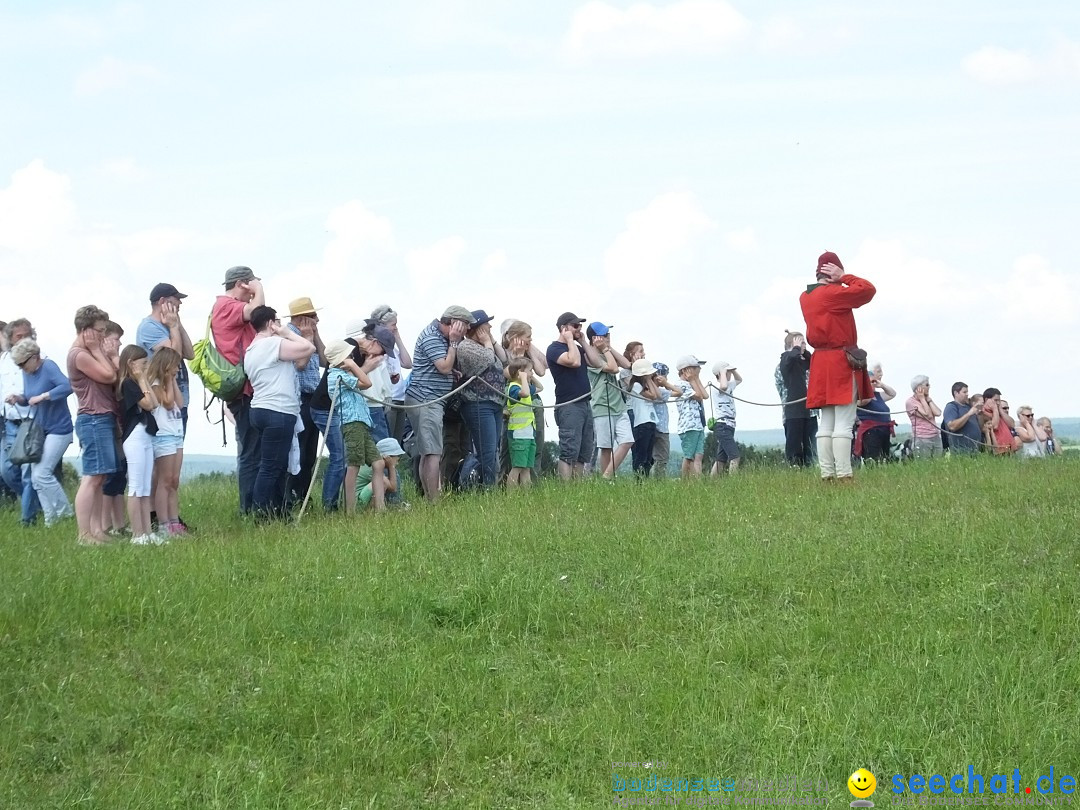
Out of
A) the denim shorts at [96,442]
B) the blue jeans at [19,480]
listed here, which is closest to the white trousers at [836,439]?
the denim shorts at [96,442]

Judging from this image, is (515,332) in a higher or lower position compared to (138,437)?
higher

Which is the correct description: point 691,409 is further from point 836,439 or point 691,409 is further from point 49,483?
point 49,483

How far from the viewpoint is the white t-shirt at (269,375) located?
12852mm

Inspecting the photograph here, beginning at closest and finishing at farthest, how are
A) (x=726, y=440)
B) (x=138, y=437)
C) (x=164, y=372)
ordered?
(x=138, y=437) → (x=164, y=372) → (x=726, y=440)

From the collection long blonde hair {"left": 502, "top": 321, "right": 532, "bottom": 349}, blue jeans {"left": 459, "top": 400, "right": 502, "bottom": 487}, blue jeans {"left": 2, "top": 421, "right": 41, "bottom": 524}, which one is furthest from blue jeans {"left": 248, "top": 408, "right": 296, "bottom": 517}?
long blonde hair {"left": 502, "top": 321, "right": 532, "bottom": 349}

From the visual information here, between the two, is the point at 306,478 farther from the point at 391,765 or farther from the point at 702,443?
the point at 391,765

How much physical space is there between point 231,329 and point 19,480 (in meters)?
4.44

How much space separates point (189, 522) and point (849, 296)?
7.21 metres

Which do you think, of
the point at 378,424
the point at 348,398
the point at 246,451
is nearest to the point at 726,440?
the point at 378,424

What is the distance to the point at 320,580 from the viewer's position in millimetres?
10273

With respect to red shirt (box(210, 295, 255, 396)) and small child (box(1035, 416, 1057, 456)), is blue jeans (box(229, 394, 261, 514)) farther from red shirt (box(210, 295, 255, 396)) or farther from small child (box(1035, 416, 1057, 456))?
small child (box(1035, 416, 1057, 456))

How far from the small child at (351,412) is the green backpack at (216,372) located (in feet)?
3.16

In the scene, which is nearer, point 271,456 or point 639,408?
point 271,456

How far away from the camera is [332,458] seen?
556 inches
